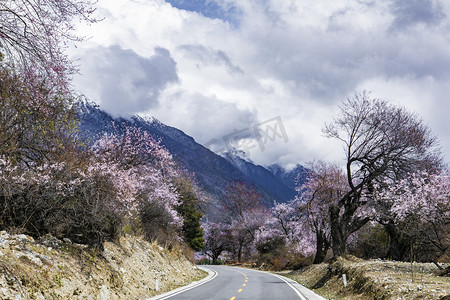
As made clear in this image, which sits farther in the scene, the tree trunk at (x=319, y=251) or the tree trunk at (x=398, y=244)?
the tree trunk at (x=319, y=251)

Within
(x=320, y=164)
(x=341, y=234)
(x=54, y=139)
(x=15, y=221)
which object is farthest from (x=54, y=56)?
(x=320, y=164)

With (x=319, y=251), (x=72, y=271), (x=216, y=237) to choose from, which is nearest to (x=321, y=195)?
(x=319, y=251)

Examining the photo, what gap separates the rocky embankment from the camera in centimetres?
855

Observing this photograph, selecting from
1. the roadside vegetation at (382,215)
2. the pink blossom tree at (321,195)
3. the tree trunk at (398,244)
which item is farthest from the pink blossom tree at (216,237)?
the tree trunk at (398,244)

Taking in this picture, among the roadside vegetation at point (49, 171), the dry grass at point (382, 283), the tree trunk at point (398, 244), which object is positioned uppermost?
the roadside vegetation at point (49, 171)

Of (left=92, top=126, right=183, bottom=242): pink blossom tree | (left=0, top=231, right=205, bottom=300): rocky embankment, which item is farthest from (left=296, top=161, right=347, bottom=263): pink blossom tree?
(left=0, top=231, right=205, bottom=300): rocky embankment

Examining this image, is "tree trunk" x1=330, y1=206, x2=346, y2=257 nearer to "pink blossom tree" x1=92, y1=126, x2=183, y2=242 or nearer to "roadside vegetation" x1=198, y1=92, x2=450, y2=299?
"roadside vegetation" x1=198, y1=92, x2=450, y2=299

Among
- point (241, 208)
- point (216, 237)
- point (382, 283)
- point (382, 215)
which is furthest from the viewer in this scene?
point (216, 237)

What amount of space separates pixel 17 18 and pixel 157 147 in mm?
20639

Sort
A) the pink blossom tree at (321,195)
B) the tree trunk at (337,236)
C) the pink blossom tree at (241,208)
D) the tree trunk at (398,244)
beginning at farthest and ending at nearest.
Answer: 1. the pink blossom tree at (241,208)
2. the pink blossom tree at (321,195)
3. the tree trunk at (398,244)
4. the tree trunk at (337,236)

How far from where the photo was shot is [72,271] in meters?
11.2

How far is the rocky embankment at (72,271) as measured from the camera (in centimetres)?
855

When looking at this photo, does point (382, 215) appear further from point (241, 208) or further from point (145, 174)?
point (241, 208)

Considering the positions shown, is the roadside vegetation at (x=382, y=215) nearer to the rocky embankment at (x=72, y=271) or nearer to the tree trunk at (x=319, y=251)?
the tree trunk at (x=319, y=251)
